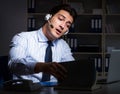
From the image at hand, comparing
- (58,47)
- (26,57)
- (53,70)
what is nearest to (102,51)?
(58,47)

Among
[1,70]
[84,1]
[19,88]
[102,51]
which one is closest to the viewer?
[19,88]

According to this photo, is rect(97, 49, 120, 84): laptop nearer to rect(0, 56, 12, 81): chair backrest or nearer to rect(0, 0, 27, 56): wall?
rect(0, 56, 12, 81): chair backrest

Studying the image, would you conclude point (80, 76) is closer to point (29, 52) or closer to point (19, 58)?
point (19, 58)

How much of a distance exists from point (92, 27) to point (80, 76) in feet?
10.9

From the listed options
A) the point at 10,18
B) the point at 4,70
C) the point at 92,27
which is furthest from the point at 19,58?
the point at 10,18

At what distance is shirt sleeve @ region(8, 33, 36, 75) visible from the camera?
221 centimetres

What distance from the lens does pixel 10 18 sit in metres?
5.45

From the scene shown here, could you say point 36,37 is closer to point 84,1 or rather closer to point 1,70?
point 1,70

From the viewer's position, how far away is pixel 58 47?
9.11 feet

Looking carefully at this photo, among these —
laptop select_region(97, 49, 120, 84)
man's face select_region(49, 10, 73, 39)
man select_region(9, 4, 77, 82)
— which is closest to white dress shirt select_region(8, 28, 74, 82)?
man select_region(9, 4, 77, 82)

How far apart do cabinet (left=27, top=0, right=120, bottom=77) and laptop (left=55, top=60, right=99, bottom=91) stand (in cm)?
313

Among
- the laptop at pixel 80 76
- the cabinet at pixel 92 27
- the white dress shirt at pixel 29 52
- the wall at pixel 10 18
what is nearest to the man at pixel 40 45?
the white dress shirt at pixel 29 52

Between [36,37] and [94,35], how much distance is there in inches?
109

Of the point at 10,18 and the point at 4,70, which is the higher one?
the point at 10,18
